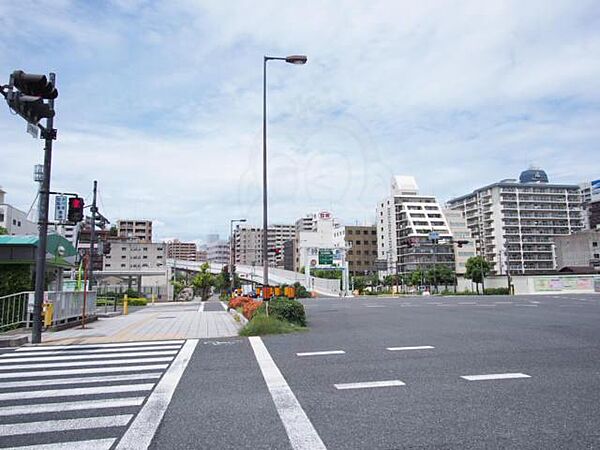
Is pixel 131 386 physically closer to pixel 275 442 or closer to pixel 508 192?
pixel 275 442

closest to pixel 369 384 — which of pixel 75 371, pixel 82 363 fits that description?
pixel 75 371

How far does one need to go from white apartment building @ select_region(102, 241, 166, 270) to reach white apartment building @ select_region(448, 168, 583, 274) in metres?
72.1

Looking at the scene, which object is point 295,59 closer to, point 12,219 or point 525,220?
point 12,219

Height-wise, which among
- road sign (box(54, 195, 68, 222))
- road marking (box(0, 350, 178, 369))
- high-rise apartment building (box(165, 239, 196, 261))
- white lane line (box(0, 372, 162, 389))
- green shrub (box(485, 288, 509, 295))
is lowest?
green shrub (box(485, 288, 509, 295))

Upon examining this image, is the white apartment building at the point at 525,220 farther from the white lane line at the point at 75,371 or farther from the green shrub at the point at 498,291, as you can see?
the white lane line at the point at 75,371

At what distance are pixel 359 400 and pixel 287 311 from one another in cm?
864

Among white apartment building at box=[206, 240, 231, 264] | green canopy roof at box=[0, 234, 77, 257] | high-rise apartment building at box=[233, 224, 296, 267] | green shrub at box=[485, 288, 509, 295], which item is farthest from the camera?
white apartment building at box=[206, 240, 231, 264]

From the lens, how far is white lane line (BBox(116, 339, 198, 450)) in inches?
169

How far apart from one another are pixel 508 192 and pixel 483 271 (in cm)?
5492

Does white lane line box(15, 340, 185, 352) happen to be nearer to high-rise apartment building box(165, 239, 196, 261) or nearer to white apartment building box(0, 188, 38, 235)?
white apartment building box(0, 188, 38, 235)

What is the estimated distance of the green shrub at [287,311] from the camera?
14.0 meters

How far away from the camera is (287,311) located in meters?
14.1

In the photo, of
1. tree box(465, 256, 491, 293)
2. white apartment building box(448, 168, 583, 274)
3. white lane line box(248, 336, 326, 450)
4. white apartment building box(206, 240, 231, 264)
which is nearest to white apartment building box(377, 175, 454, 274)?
white apartment building box(448, 168, 583, 274)

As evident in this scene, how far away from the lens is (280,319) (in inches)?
544
